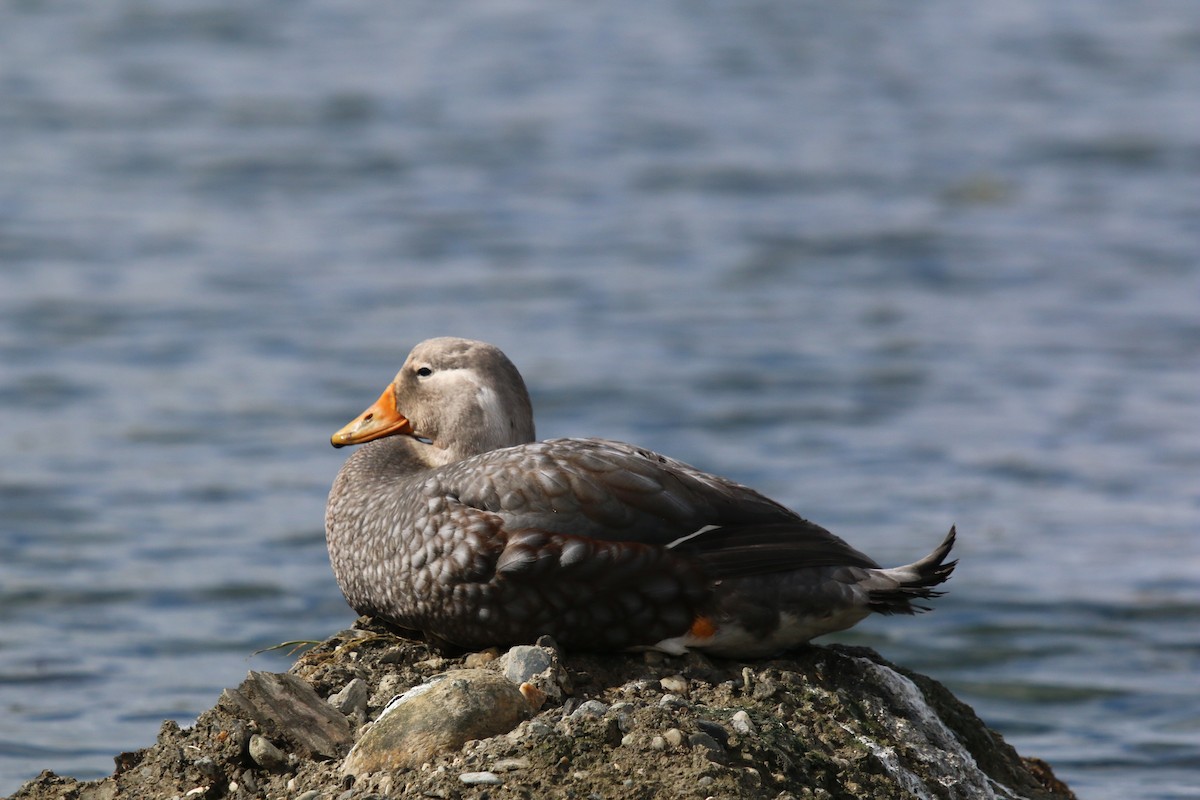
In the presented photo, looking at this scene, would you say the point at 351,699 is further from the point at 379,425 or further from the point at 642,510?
the point at 379,425

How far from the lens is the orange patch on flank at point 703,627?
5.30 meters

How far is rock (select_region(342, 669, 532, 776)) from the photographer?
15.8ft

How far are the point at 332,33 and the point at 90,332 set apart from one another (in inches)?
452

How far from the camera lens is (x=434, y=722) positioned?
4.84 metres

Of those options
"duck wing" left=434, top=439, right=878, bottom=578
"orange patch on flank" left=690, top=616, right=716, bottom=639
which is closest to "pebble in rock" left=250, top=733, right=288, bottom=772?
"duck wing" left=434, top=439, right=878, bottom=578

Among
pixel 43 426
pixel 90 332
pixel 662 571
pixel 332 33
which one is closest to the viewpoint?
pixel 662 571

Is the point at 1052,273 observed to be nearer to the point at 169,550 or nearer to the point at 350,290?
the point at 350,290

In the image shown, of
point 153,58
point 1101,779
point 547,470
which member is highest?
point 153,58

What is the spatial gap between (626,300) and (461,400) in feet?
30.8

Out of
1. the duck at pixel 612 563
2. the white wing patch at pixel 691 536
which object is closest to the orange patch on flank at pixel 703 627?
the duck at pixel 612 563

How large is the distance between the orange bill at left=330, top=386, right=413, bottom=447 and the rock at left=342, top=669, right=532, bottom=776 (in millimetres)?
1670

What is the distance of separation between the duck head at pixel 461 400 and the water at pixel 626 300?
82.1 inches

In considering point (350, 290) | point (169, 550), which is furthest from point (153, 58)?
point (169, 550)

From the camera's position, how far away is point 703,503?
544 cm
